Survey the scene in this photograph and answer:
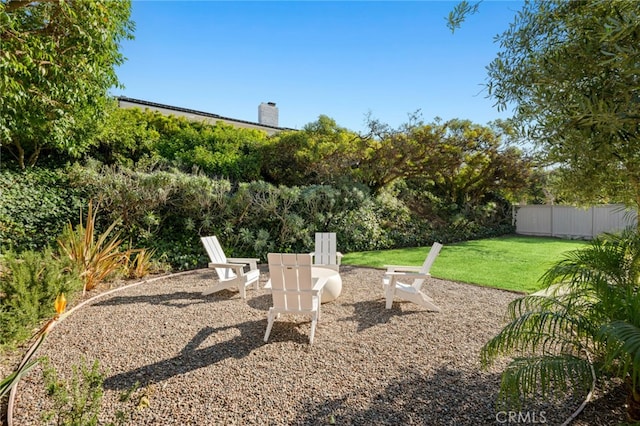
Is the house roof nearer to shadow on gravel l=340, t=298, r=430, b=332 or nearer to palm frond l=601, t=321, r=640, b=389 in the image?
shadow on gravel l=340, t=298, r=430, b=332

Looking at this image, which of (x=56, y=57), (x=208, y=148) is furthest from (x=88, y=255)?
(x=208, y=148)

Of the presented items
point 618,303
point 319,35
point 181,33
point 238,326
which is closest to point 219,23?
point 181,33

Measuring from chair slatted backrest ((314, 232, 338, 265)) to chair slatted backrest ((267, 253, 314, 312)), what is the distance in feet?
10.8

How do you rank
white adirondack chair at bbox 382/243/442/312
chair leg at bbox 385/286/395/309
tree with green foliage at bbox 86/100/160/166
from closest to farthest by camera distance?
1. white adirondack chair at bbox 382/243/442/312
2. chair leg at bbox 385/286/395/309
3. tree with green foliage at bbox 86/100/160/166

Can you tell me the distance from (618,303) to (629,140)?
1583 mm

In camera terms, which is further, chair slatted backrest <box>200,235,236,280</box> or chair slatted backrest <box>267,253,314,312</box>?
chair slatted backrest <box>200,235,236,280</box>

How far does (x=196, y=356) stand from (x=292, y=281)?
4.75 ft

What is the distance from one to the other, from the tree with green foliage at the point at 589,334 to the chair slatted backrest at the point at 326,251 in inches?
185

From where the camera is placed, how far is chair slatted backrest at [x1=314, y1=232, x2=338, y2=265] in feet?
25.2

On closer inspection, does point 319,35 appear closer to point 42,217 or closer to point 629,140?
point 629,140

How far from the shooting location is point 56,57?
180 inches

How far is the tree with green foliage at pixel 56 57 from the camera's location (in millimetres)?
4061

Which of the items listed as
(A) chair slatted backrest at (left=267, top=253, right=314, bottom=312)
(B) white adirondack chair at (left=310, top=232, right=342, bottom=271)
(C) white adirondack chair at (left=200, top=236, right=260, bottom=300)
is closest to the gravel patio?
(C) white adirondack chair at (left=200, top=236, right=260, bottom=300)

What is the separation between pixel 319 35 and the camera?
7.61m
